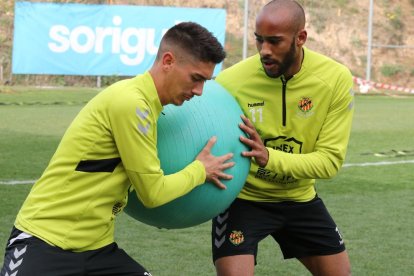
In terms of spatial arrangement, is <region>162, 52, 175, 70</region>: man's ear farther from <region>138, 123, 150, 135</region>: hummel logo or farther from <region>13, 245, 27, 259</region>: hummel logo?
<region>13, 245, 27, 259</region>: hummel logo

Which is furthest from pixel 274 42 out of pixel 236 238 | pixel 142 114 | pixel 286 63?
pixel 236 238

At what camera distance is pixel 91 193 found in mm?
4395

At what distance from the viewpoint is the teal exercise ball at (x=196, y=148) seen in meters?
4.69

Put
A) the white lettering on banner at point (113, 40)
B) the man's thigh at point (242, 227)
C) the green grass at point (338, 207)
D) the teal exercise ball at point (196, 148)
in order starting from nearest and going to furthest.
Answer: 1. the teal exercise ball at point (196, 148)
2. the man's thigh at point (242, 227)
3. the green grass at point (338, 207)
4. the white lettering on banner at point (113, 40)

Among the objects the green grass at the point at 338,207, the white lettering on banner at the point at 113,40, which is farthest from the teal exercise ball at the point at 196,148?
the white lettering on banner at the point at 113,40

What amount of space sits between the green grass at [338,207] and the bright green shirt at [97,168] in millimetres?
2822

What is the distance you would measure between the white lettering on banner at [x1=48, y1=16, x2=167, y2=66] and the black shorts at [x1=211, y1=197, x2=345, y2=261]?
20006 mm

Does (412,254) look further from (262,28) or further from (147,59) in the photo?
(147,59)

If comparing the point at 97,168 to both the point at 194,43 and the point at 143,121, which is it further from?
the point at 194,43

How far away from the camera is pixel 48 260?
14.3ft

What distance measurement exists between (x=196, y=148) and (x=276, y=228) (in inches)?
41.8

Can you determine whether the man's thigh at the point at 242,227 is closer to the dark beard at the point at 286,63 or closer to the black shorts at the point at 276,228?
the black shorts at the point at 276,228

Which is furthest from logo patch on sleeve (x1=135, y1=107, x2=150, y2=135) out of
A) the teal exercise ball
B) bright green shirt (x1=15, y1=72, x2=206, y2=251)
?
the teal exercise ball

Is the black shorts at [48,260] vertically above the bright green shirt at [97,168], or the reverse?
the bright green shirt at [97,168]
